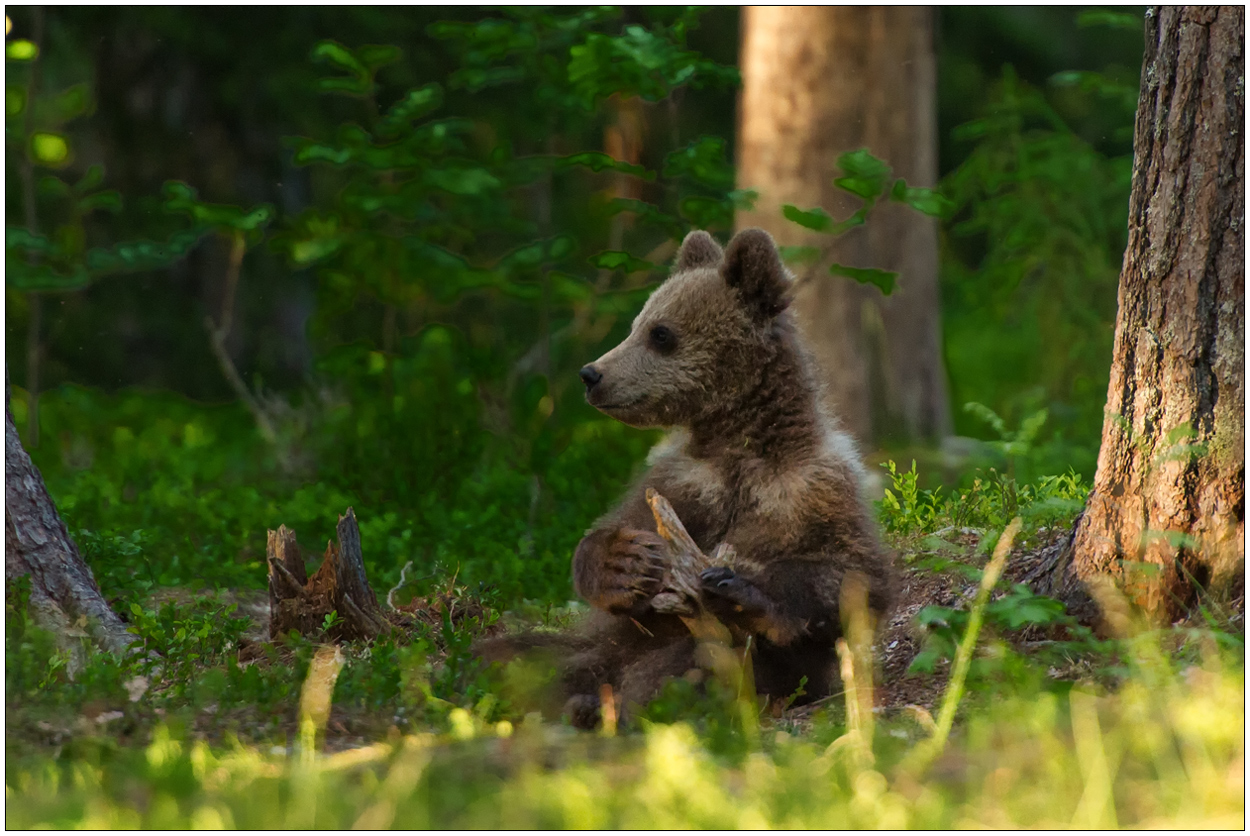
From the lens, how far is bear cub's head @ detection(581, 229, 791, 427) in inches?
192

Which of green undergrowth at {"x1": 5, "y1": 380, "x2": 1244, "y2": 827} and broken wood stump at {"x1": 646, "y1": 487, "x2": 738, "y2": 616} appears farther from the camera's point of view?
broken wood stump at {"x1": 646, "y1": 487, "x2": 738, "y2": 616}

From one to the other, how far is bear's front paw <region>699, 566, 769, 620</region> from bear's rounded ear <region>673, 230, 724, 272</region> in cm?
145

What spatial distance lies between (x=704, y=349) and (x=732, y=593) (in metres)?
1.00

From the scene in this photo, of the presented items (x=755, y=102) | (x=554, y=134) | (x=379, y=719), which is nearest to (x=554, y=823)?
(x=379, y=719)

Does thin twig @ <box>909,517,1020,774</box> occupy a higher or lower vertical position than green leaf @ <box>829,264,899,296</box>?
lower

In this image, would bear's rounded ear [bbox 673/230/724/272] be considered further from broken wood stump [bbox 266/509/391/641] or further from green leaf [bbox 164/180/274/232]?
green leaf [bbox 164/180/274/232]

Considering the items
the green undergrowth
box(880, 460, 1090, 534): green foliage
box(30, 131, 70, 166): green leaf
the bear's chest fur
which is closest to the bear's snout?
the bear's chest fur

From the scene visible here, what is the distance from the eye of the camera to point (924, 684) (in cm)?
472

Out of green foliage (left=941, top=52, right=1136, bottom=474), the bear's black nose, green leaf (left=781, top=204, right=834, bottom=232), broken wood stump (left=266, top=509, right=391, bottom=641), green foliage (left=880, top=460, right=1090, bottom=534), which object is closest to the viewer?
the bear's black nose

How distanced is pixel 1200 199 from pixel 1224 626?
1342mm

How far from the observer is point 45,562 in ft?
16.0

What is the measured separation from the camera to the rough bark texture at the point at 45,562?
479cm

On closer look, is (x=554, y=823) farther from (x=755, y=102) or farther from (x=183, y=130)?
(x=183, y=130)

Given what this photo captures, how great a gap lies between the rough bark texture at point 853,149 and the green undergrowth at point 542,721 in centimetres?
285
